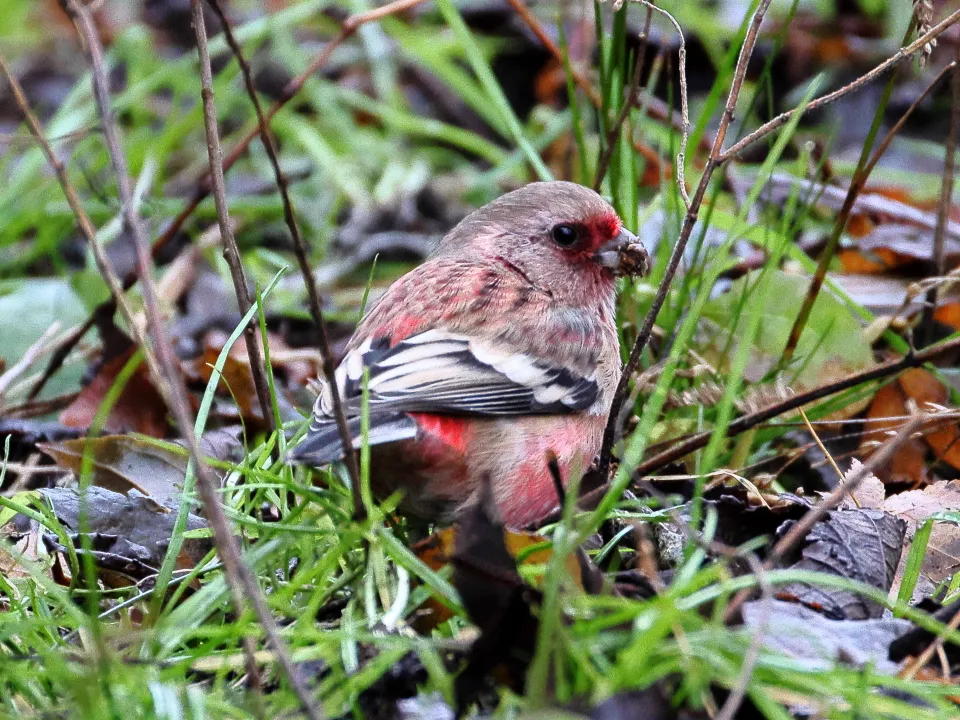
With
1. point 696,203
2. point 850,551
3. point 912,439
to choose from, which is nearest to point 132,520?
point 696,203

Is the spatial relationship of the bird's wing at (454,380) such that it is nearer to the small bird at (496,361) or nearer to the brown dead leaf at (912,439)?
the small bird at (496,361)

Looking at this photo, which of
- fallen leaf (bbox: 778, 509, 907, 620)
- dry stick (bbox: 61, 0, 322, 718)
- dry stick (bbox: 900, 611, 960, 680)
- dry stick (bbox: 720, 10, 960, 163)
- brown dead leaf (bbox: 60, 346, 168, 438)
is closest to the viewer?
dry stick (bbox: 61, 0, 322, 718)

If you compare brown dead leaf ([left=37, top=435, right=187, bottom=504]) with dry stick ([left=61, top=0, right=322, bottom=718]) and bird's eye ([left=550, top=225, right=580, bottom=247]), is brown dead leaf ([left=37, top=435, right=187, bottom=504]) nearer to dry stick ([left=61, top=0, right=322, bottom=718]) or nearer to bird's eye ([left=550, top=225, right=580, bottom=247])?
dry stick ([left=61, top=0, right=322, bottom=718])

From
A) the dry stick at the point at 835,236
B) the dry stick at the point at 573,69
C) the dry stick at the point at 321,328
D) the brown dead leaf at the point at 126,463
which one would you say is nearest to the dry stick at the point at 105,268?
the dry stick at the point at 321,328

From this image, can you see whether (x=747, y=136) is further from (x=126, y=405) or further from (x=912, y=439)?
(x=126, y=405)

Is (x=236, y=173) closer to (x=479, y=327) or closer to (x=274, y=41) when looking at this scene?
(x=274, y=41)

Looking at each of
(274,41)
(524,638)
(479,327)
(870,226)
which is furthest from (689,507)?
(274,41)

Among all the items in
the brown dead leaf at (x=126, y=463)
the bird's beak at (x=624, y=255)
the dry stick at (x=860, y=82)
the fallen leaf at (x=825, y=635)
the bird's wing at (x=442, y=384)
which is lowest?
the brown dead leaf at (x=126, y=463)

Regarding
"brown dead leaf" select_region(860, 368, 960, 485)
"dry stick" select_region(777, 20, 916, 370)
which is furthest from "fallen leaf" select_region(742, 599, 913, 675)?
"dry stick" select_region(777, 20, 916, 370)
